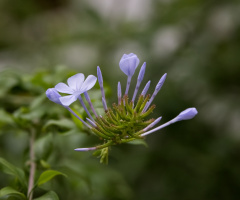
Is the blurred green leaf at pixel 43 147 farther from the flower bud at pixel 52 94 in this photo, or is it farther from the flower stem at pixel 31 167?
the flower bud at pixel 52 94

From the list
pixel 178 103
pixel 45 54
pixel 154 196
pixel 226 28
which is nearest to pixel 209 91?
pixel 178 103

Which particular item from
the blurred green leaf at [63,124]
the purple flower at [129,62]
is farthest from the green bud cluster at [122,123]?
the blurred green leaf at [63,124]

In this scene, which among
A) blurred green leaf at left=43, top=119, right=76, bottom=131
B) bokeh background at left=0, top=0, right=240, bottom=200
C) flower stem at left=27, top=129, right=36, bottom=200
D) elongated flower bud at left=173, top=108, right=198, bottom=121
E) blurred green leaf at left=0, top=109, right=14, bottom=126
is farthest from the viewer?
bokeh background at left=0, top=0, right=240, bottom=200

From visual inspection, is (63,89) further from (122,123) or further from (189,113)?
(189,113)

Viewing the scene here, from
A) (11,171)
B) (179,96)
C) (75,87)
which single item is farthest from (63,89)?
(179,96)

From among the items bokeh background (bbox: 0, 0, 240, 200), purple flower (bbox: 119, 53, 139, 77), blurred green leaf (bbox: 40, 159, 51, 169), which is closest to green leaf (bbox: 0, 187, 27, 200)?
blurred green leaf (bbox: 40, 159, 51, 169)

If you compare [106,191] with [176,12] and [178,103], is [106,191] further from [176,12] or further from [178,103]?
[176,12]

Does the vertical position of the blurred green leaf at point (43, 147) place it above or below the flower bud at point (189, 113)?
above

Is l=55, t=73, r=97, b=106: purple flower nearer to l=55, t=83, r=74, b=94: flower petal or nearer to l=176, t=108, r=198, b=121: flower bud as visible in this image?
l=55, t=83, r=74, b=94: flower petal

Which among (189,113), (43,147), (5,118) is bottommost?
(189,113)
